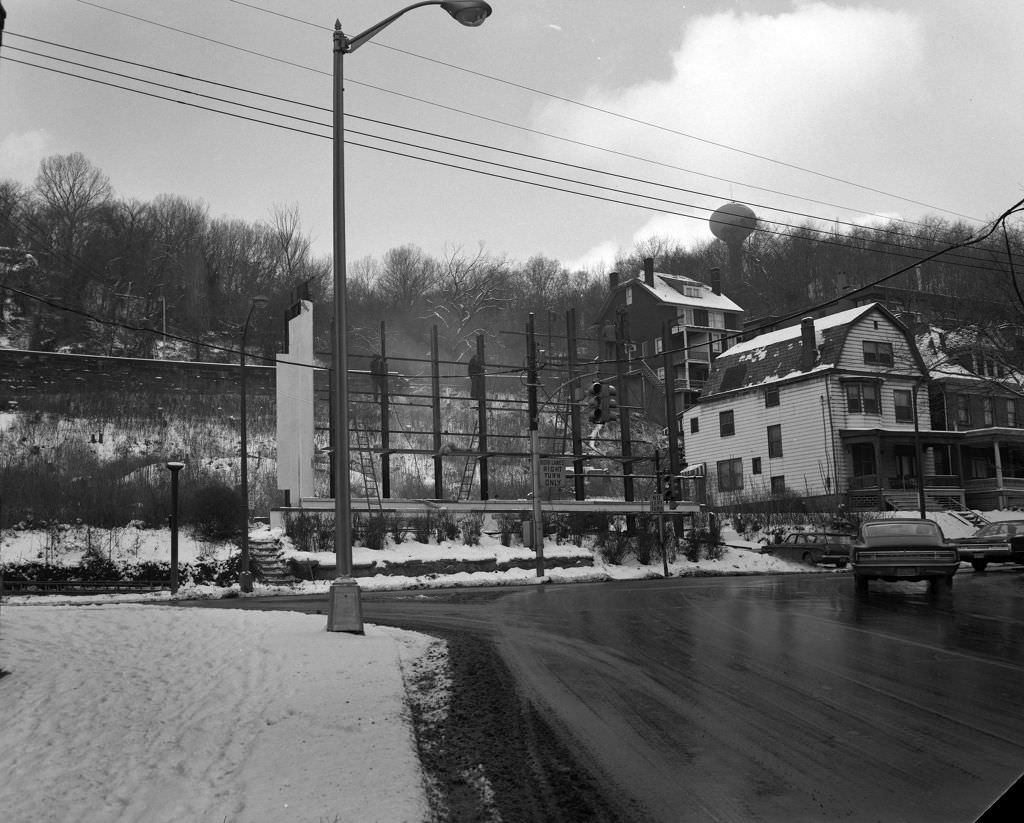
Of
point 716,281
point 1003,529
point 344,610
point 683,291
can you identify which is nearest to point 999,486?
point 1003,529

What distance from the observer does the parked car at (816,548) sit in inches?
1330

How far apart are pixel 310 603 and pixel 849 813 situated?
54.4 ft

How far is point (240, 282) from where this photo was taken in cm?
7325

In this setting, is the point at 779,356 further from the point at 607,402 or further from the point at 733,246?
the point at 733,246

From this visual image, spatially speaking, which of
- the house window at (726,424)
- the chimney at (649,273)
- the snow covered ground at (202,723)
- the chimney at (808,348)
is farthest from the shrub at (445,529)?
the chimney at (649,273)

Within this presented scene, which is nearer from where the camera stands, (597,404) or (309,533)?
(597,404)

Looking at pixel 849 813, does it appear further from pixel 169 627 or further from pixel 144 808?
pixel 169 627

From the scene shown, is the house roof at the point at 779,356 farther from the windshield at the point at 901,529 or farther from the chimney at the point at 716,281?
the windshield at the point at 901,529

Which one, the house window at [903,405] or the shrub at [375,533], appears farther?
the house window at [903,405]

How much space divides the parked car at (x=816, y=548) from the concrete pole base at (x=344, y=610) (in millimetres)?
25620

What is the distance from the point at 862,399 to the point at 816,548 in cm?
1863

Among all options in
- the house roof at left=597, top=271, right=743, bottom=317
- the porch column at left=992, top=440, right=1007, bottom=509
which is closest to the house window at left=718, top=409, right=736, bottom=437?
the porch column at left=992, top=440, right=1007, bottom=509

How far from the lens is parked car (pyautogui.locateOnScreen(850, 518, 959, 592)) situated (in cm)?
1945

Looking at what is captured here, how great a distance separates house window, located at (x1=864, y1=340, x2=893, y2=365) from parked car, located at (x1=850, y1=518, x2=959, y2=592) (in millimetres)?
32766
